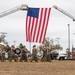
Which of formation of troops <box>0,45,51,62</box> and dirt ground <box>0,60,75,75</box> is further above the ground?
formation of troops <box>0,45,51,62</box>

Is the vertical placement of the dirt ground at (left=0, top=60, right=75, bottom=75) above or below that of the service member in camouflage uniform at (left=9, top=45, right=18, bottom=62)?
below

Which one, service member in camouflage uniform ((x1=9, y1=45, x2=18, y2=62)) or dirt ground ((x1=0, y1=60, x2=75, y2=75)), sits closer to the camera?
dirt ground ((x1=0, y1=60, x2=75, y2=75))

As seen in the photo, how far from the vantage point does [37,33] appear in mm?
32531

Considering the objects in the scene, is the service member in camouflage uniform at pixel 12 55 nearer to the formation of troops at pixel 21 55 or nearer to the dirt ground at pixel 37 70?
the formation of troops at pixel 21 55

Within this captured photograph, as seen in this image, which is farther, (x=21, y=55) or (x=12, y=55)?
(x=12, y=55)

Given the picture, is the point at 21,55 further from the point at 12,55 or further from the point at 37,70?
the point at 37,70

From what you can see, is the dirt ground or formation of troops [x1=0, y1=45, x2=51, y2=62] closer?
the dirt ground

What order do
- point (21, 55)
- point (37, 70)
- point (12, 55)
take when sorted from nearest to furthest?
1. point (37, 70)
2. point (21, 55)
3. point (12, 55)

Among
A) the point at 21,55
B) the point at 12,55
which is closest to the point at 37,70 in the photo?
the point at 21,55

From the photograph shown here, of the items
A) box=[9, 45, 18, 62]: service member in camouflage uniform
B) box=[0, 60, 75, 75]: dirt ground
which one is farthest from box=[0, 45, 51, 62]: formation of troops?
box=[0, 60, 75, 75]: dirt ground

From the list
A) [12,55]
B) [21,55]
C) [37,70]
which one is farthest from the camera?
[12,55]

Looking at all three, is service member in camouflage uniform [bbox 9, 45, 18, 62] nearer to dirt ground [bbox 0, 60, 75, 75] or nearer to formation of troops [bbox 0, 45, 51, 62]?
formation of troops [bbox 0, 45, 51, 62]

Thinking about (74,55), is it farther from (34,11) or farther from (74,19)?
(34,11)

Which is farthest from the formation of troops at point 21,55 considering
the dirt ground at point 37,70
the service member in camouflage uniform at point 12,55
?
the dirt ground at point 37,70
